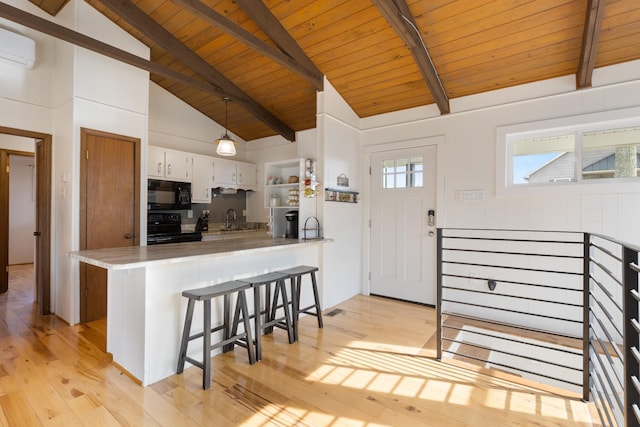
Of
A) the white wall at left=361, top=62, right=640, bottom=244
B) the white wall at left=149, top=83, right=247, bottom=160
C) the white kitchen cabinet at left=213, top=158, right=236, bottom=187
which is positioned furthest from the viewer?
the white kitchen cabinet at left=213, top=158, right=236, bottom=187

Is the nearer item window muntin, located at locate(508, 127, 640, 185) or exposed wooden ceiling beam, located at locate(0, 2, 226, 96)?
exposed wooden ceiling beam, located at locate(0, 2, 226, 96)

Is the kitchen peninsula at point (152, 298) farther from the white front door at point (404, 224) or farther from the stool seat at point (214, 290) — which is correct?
the white front door at point (404, 224)

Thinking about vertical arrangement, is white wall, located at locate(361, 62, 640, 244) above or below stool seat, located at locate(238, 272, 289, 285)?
above

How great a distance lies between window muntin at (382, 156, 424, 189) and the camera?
427 centimetres

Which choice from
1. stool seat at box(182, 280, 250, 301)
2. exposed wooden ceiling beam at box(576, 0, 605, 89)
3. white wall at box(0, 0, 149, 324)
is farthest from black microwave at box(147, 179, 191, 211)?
exposed wooden ceiling beam at box(576, 0, 605, 89)

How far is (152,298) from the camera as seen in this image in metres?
2.32

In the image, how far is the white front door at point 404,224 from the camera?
417cm

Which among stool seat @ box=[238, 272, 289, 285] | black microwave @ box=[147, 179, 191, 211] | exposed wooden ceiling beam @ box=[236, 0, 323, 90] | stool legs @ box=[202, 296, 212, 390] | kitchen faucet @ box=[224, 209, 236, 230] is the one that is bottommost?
stool legs @ box=[202, 296, 212, 390]

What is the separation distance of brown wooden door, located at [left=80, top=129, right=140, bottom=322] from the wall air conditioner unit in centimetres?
94

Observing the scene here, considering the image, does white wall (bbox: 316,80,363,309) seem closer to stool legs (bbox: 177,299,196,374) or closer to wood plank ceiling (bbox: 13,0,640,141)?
wood plank ceiling (bbox: 13,0,640,141)

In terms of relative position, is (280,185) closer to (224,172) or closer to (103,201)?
(224,172)

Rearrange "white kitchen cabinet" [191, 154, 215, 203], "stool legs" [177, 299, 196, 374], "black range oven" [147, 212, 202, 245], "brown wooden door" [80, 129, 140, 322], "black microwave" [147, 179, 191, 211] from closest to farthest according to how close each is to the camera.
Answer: "stool legs" [177, 299, 196, 374] < "brown wooden door" [80, 129, 140, 322] < "black range oven" [147, 212, 202, 245] < "black microwave" [147, 179, 191, 211] < "white kitchen cabinet" [191, 154, 215, 203]

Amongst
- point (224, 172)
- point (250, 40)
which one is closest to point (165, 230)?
point (224, 172)

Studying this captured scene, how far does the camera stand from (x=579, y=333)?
3.26m
